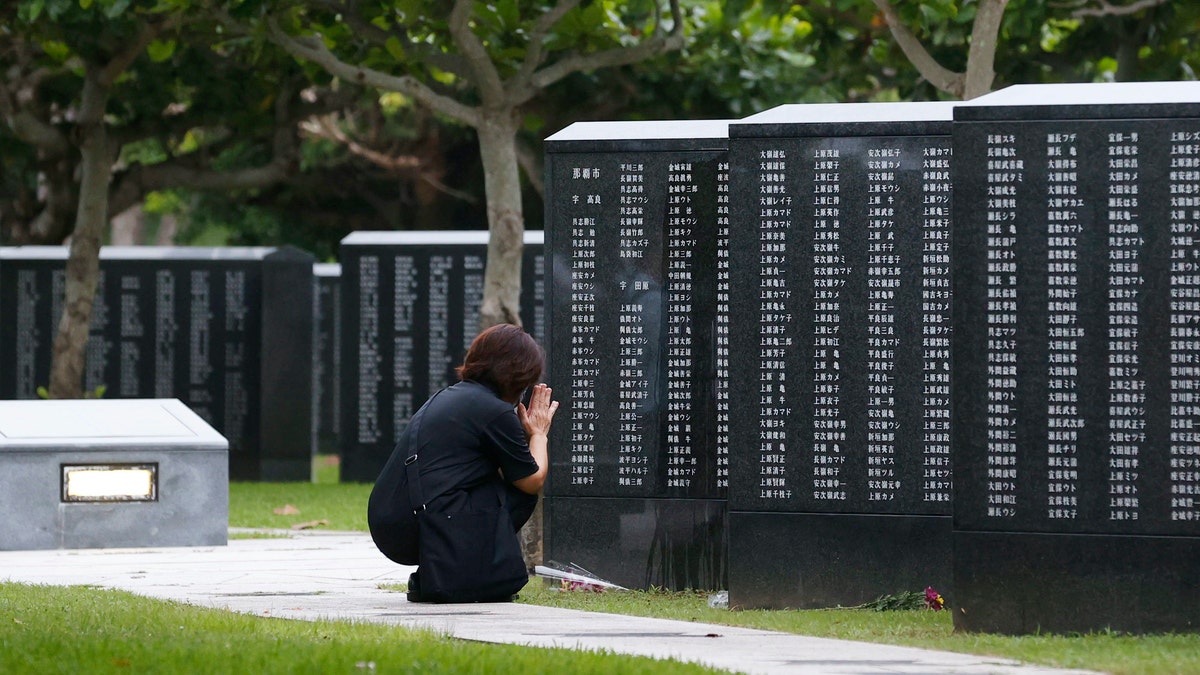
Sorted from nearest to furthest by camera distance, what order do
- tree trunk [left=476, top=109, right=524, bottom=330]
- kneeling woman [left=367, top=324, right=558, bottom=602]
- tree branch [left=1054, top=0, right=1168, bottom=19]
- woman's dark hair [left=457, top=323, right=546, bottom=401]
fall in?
kneeling woman [left=367, top=324, right=558, bottom=602], woman's dark hair [left=457, top=323, right=546, bottom=401], tree trunk [left=476, top=109, right=524, bottom=330], tree branch [left=1054, top=0, right=1168, bottom=19]

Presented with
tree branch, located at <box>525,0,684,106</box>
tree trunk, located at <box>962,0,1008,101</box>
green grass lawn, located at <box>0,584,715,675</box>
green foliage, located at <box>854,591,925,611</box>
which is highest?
tree branch, located at <box>525,0,684,106</box>

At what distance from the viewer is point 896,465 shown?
8148 mm

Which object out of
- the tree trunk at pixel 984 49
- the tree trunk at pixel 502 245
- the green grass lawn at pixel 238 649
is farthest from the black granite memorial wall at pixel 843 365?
the tree trunk at pixel 502 245

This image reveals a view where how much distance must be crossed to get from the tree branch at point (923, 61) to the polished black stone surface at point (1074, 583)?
5.29 meters

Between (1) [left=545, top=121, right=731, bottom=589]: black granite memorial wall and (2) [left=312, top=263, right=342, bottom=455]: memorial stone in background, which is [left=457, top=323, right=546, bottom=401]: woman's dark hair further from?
(2) [left=312, top=263, right=342, bottom=455]: memorial stone in background

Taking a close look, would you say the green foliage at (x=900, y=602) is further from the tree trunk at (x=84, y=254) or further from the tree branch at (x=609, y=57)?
the tree trunk at (x=84, y=254)

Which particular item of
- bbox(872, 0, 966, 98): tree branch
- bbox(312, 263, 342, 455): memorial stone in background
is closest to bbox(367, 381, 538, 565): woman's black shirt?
bbox(872, 0, 966, 98): tree branch

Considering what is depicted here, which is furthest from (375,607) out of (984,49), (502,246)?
(502,246)

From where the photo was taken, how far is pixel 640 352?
900 centimetres

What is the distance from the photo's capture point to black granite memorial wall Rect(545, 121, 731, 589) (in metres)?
8.93

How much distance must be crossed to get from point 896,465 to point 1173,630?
1667 mm

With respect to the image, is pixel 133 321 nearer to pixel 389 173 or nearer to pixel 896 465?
pixel 389 173

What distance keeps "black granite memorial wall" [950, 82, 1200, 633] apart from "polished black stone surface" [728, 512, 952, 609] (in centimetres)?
117

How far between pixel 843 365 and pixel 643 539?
153cm
